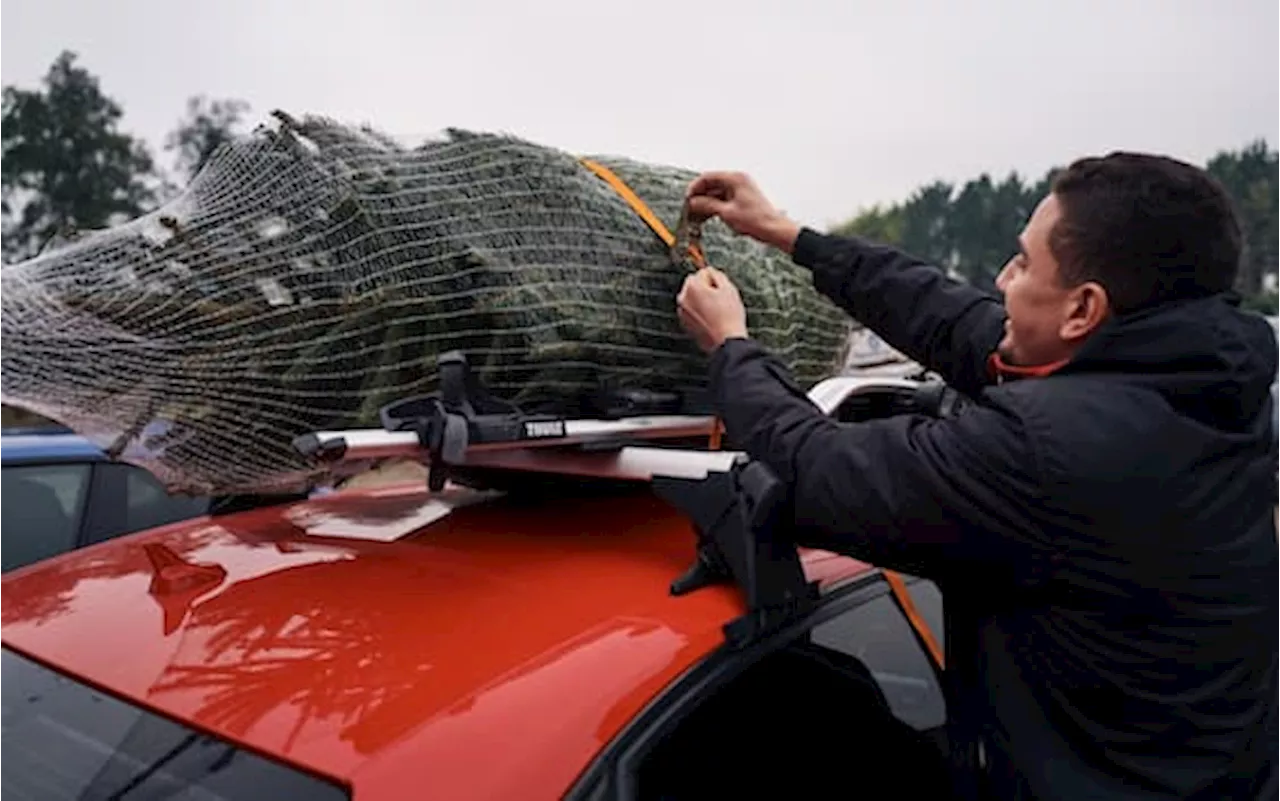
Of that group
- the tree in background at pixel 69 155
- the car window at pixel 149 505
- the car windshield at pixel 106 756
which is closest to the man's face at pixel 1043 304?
the car windshield at pixel 106 756

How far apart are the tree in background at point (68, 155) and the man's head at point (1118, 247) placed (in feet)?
81.3

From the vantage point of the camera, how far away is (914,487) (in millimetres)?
1380

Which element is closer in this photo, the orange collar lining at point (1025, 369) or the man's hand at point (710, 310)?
the orange collar lining at point (1025, 369)

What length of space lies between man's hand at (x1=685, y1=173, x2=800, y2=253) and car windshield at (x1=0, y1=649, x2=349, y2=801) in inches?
45.3

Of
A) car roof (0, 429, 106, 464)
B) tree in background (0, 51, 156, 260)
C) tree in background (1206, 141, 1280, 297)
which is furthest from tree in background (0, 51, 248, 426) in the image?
tree in background (1206, 141, 1280, 297)

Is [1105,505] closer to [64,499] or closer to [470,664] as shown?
[470,664]

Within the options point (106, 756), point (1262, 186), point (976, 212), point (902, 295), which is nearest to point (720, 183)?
point (902, 295)

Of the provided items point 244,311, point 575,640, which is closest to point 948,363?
point 575,640

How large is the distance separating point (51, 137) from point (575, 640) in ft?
91.0

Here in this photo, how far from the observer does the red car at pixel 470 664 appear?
1.28 m

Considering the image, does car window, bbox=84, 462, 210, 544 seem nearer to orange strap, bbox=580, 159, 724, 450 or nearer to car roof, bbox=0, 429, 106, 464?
car roof, bbox=0, 429, 106, 464

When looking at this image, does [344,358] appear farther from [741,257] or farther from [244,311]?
[741,257]

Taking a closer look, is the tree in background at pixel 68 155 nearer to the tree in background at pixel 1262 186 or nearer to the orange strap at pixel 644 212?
the orange strap at pixel 644 212

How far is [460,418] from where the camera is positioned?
4.89 feet
